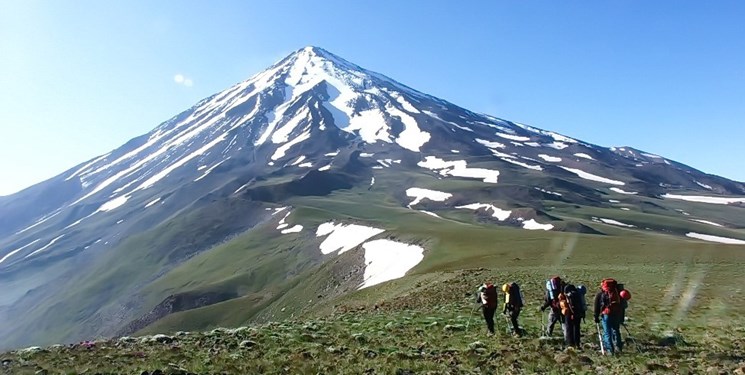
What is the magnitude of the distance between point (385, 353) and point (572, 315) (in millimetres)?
5486

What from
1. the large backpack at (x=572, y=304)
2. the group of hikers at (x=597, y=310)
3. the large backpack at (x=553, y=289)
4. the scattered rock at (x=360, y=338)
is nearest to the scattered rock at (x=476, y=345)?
the group of hikers at (x=597, y=310)

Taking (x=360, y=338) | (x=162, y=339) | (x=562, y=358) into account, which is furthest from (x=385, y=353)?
(x=162, y=339)

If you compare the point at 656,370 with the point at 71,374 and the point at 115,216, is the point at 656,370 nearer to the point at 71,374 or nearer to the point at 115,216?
the point at 71,374

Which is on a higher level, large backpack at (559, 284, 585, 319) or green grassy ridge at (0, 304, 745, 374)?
large backpack at (559, 284, 585, 319)

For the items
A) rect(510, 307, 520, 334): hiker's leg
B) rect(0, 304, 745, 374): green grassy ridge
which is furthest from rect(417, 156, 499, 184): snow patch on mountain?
rect(0, 304, 745, 374): green grassy ridge

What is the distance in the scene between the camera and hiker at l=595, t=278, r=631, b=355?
15352 millimetres

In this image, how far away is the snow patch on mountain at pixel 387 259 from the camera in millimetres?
47625

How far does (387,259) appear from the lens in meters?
53.8

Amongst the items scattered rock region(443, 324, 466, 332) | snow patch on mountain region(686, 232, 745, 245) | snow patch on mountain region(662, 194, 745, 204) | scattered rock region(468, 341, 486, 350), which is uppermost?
snow patch on mountain region(662, 194, 745, 204)

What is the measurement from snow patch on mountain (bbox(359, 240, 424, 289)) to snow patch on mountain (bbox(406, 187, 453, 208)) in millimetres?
87002

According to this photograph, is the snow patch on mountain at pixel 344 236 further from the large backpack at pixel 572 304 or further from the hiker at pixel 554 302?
the large backpack at pixel 572 304

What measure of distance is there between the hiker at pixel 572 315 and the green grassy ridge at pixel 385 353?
0.40 metres

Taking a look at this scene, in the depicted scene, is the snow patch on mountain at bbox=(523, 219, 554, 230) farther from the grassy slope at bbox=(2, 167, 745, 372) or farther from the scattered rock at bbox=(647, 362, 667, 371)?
the scattered rock at bbox=(647, 362, 667, 371)

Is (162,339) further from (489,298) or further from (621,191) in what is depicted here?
(621,191)
